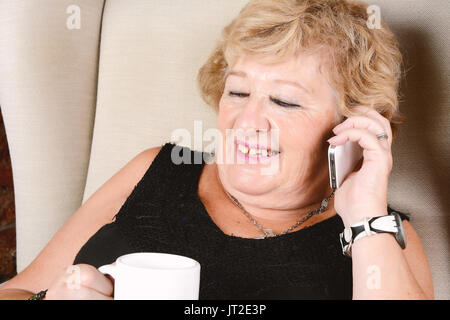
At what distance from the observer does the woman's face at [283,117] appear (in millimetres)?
1047

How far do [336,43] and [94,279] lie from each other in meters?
0.72

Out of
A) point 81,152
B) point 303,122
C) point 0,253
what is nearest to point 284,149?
point 303,122

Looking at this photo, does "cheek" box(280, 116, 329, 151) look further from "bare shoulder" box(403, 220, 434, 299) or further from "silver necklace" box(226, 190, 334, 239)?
"bare shoulder" box(403, 220, 434, 299)

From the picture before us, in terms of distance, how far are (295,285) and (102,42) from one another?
97cm

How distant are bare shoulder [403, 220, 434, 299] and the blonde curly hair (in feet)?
0.95

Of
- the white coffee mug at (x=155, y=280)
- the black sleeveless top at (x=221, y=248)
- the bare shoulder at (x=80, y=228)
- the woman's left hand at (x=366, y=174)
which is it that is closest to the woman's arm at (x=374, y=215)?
the woman's left hand at (x=366, y=174)

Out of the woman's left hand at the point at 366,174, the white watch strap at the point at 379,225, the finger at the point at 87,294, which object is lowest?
the finger at the point at 87,294

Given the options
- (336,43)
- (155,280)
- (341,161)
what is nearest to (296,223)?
(341,161)

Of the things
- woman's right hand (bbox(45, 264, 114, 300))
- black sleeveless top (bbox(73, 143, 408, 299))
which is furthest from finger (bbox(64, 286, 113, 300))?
black sleeveless top (bbox(73, 143, 408, 299))

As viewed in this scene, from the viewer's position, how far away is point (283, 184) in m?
1.09

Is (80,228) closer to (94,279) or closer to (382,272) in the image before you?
(94,279)

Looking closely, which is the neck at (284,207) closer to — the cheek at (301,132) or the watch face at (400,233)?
the cheek at (301,132)

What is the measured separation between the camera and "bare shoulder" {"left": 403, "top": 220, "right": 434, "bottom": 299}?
105 cm

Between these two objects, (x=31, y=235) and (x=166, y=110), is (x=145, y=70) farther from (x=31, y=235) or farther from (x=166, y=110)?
(x=31, y=235)
